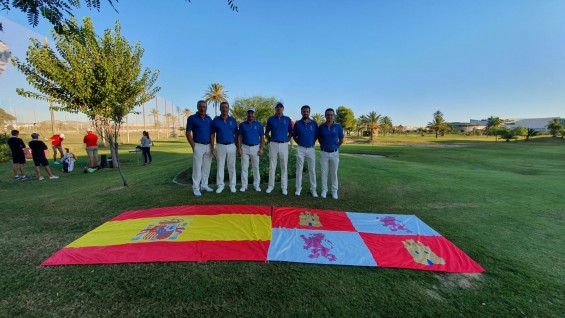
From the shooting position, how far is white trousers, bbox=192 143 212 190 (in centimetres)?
575

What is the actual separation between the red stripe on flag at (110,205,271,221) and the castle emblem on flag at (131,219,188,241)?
17.8 inches

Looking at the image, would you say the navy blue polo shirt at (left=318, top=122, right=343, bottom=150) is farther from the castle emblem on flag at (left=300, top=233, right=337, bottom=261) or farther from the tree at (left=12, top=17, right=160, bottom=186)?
the tree at (left=12, top=17, right=160, bottom=186)

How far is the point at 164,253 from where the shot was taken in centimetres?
314

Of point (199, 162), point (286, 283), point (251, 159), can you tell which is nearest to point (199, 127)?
point (199, 162)

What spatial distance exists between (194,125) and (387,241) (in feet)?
15.2

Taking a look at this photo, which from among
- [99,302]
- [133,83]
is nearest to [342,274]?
[99,302]

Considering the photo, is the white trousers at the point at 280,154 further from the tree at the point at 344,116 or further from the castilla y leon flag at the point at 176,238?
the tree at the point at 344,116

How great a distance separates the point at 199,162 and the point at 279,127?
2108 millimetres

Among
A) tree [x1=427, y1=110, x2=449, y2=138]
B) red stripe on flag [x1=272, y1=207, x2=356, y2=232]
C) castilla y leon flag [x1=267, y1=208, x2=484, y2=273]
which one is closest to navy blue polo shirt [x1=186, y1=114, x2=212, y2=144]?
red stripe on flag [x1=272, y1=207, x2=356, y2=232]

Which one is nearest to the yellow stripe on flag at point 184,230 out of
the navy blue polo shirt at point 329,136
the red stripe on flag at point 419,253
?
the red stripe on flag at point 419,253

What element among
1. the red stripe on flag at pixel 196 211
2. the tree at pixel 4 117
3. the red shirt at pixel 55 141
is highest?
the tree at pixel 4 117

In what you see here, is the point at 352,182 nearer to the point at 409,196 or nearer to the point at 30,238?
the point at 409,196

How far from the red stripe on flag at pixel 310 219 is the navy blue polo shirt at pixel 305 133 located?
1.70m

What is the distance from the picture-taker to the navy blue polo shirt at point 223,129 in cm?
577
